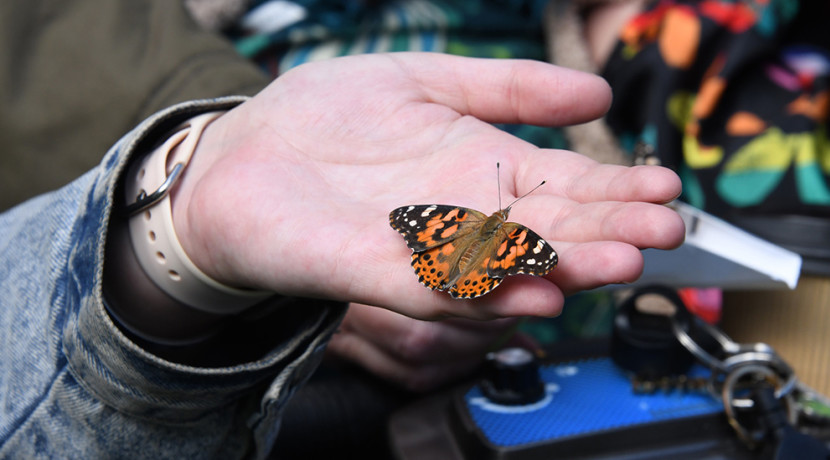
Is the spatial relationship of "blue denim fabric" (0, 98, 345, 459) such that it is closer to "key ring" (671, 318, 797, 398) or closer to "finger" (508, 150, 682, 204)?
"finger" (508, 150, 682, 204)

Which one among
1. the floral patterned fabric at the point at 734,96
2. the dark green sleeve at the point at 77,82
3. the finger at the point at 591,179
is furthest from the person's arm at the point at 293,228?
the floral patterned fabric at the point at 734,96

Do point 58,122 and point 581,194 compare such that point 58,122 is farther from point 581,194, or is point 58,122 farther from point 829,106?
point 829,106

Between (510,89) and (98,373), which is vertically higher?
(510,89)

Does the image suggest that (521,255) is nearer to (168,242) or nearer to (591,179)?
(591,179)

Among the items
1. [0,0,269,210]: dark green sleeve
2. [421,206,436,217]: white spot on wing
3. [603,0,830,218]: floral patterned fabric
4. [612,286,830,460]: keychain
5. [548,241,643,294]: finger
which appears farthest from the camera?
[603,0,830,218]: floral patterned fabric

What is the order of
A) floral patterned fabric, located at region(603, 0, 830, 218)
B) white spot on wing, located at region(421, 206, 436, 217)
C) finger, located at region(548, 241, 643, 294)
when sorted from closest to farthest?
finger, located at region(548, 241, 643, 294)
white spot on wing, located at region(421, 206, 436, 217)
floral patterned fabric, located at region(603, 0, 830, 218)

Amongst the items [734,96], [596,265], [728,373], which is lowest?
[728,373]

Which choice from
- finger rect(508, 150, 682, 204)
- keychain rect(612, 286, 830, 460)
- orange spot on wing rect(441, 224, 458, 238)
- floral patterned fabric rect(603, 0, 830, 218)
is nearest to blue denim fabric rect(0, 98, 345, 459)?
orange spot on wing rect(441, 224, 458, 238)

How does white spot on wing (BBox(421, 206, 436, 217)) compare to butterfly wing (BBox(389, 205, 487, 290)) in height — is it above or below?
above

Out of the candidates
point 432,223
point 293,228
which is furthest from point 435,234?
point 293,228
